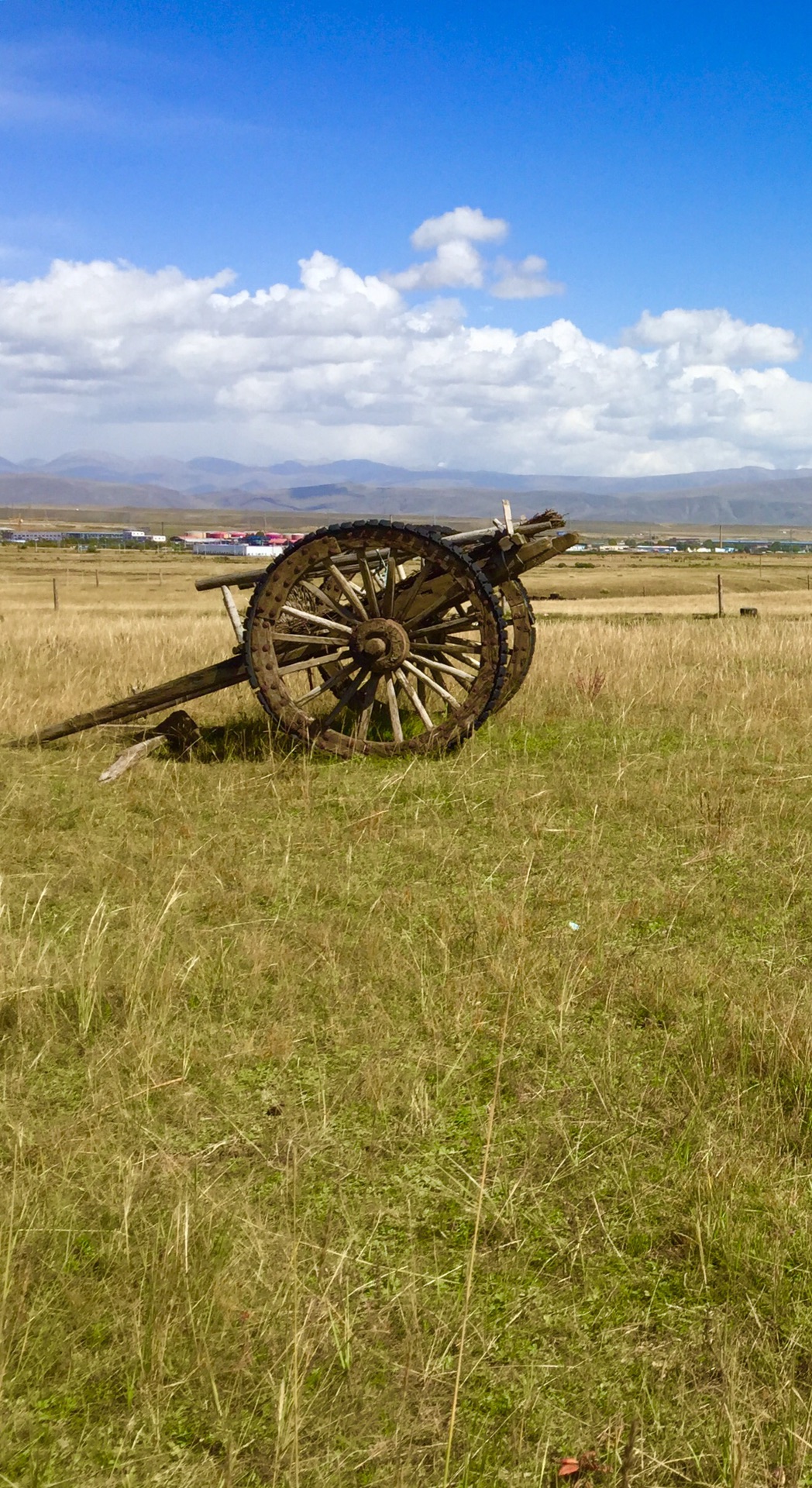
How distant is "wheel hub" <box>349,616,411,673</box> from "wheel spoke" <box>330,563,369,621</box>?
8 centimetres

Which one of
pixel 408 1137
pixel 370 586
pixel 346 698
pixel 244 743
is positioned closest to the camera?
pixel 408 1137

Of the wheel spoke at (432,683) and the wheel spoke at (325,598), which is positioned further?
the wheel spoke at (325,598)

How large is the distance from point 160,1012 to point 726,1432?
89.5 inches

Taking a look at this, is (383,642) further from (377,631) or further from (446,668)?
(446,668)

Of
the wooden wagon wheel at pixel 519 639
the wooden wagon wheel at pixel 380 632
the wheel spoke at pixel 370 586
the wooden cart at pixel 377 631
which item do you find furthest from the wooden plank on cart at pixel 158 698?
the wooden wagon wheel at pixel 519 639

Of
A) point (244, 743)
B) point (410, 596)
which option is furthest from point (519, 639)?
point (244, 743)

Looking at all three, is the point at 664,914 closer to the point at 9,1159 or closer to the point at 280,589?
the point at 9,1159

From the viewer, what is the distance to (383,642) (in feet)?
24.2

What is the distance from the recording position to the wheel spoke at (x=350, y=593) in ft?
24.2

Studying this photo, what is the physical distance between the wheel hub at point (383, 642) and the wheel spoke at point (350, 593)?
0.08 metres

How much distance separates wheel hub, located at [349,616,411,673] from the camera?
290 inches

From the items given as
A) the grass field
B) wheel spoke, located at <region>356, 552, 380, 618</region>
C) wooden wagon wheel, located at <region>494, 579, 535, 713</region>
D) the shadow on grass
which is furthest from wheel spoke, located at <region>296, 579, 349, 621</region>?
wooden wagon wheel, located at <region>494, 579, 535, 713</region>

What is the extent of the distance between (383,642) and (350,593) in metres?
0.43

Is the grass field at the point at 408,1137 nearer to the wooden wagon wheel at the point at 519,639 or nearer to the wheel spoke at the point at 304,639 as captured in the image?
the wheel spoke at the point at 304,639
